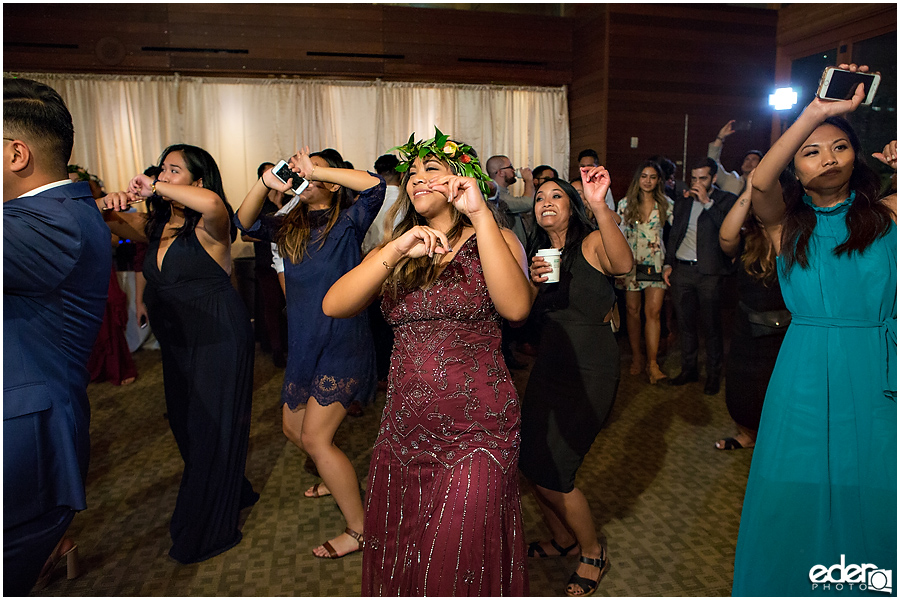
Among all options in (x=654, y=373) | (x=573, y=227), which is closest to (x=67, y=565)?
(x=573, y=227)

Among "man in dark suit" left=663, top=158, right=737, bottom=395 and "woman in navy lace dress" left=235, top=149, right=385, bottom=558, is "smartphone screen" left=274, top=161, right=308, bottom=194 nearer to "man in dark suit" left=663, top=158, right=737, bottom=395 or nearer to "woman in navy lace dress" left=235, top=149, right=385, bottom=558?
"woman in navy lace dress" left=235, top=149, right=385, bottom=558

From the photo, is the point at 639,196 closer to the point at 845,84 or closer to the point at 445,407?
the point at 845,84

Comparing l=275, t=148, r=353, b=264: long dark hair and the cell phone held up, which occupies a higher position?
the cell phone held up

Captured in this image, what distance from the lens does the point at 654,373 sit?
16.4 ft

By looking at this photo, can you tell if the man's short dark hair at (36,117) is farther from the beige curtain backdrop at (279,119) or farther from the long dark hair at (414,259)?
the beige curtain backdrop at (279,119)

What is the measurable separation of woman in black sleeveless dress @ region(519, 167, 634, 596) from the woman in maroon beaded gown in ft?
1.83

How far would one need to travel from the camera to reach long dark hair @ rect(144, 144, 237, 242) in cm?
257

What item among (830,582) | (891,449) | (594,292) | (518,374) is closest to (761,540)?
(830,582)

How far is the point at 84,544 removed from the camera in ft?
8.82

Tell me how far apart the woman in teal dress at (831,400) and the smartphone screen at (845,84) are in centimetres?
14

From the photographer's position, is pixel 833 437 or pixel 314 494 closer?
pixel 833 437

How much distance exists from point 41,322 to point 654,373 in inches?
172

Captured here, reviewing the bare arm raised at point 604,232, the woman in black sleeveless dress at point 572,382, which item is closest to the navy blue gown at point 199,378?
the woman in black sleeveless dress at point 572,382

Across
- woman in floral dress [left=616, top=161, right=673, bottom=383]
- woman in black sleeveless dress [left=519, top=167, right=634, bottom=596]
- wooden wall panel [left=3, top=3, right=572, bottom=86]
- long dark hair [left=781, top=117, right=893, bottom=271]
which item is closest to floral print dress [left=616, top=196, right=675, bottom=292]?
woman in floral dress [left=616, top=161, right=673, bottom=383]
